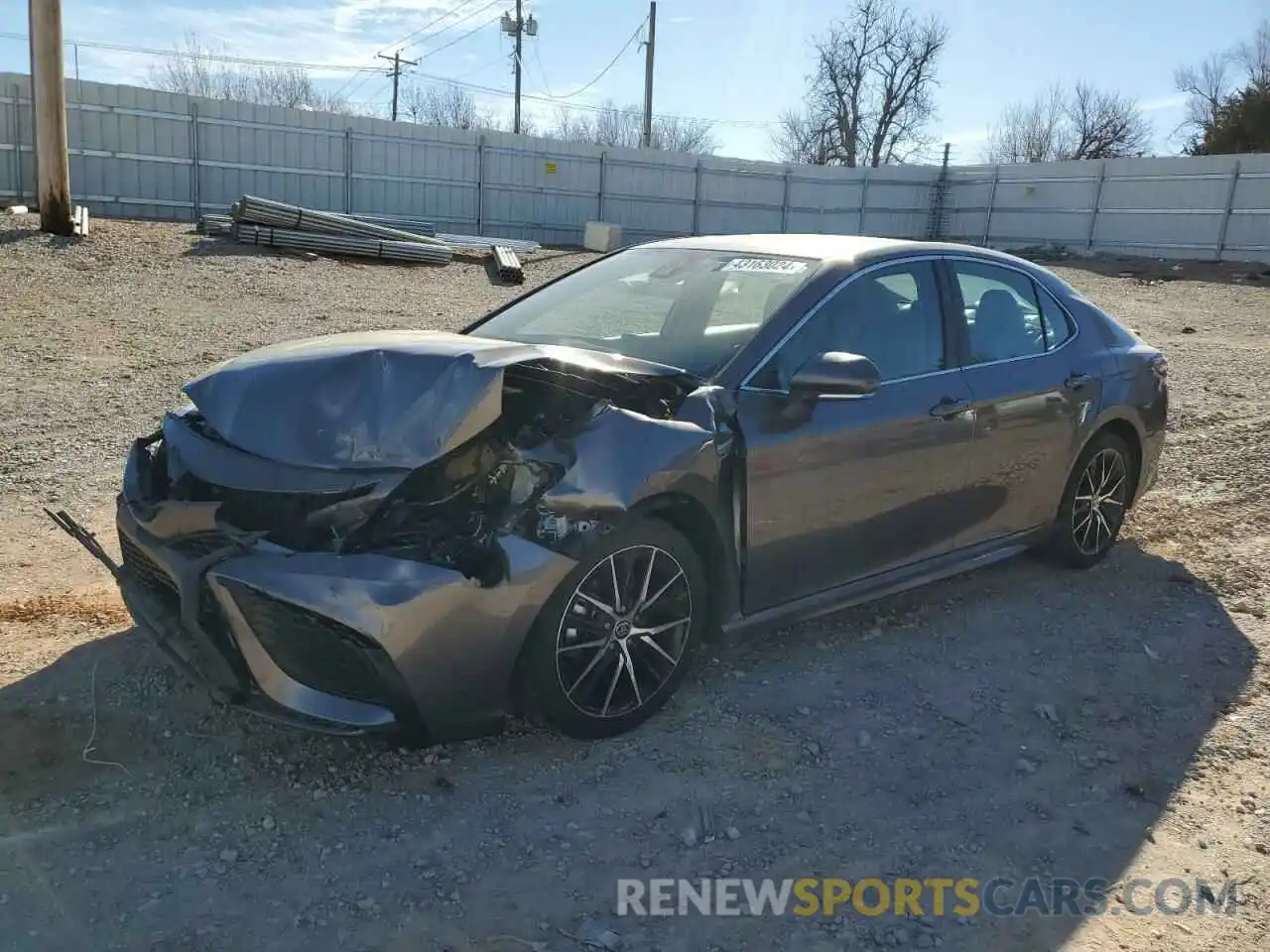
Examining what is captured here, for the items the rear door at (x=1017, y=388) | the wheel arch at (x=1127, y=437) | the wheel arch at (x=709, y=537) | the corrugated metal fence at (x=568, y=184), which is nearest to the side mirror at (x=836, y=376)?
the wheel arch at (x=709, y=537)

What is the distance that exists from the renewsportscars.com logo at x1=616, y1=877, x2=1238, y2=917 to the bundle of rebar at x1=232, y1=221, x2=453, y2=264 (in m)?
15.9

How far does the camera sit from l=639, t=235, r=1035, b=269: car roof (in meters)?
4.29

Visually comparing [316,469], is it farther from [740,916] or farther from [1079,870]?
[1079,870]

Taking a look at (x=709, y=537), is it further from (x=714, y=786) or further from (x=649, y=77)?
(x=649, y=77)

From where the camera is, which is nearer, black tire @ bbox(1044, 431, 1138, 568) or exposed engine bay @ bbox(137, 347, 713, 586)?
exposed engine bay @ bbox(137, 347, 713, 586)

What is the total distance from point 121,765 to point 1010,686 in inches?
127

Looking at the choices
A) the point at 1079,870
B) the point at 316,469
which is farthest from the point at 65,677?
the point at 1079,870

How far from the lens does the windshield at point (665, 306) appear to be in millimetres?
3979

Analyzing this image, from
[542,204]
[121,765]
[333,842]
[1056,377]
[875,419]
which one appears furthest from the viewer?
[542,204]

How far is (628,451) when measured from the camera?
3.35 m

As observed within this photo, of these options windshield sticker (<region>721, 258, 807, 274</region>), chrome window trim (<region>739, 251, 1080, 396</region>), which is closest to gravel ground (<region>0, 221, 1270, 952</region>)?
chrome window trim (<region>739, 251, 1080, 396</region>)

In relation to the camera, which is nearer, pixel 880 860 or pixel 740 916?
pixel 740 916

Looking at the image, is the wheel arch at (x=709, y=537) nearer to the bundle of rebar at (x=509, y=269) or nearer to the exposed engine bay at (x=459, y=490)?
the exposed engine bay at (x=459, y=490)

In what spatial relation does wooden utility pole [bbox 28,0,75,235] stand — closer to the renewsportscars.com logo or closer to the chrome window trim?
the chrome window trim
